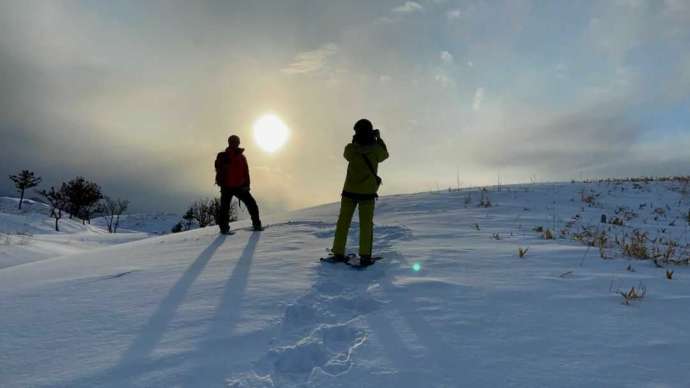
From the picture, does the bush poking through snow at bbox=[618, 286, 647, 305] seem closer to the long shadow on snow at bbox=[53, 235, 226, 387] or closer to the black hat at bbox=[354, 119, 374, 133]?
the black hat at bbox=[354, 119, 374, 133]

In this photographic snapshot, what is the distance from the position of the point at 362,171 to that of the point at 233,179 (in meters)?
3.60

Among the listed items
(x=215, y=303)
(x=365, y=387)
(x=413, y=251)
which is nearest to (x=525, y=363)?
(x=365, y=387)

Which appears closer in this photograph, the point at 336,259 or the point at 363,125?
the point at 336,259

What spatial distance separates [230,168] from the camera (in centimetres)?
749

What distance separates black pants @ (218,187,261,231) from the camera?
7.61 meters

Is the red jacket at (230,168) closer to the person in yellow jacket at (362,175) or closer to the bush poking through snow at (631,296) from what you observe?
the person in yellow jacket at (362,175)

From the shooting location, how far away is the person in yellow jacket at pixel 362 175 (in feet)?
16.0

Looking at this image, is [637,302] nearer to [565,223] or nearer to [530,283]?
[530,283]

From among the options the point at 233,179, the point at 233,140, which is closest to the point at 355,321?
the point at 233,179

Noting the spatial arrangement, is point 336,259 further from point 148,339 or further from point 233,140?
point 233,140

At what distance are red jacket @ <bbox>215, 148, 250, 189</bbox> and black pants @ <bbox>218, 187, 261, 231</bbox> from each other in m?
0.13

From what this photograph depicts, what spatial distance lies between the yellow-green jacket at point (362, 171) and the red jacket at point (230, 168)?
3312mm

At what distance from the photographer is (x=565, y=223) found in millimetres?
6859

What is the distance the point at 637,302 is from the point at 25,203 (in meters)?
75.3
